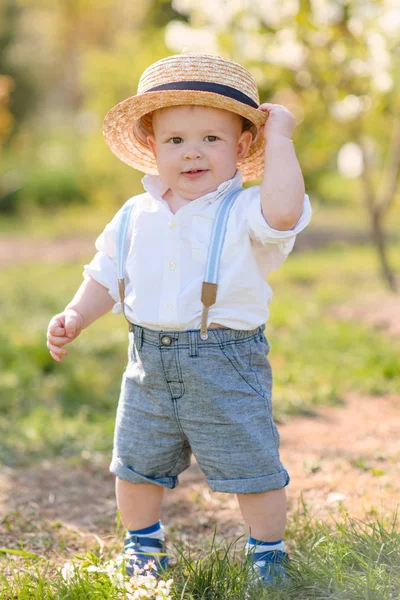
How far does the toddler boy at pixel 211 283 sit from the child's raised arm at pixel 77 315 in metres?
0.01

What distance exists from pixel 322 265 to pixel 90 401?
5563 millimetres

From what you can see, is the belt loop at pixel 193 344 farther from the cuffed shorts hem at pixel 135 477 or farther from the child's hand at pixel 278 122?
the child's hand at pixel 278 122

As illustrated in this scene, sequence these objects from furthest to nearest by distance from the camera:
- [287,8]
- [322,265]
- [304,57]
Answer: [322,265] < [304,57] < [287,8]

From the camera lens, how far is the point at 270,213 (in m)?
2.13

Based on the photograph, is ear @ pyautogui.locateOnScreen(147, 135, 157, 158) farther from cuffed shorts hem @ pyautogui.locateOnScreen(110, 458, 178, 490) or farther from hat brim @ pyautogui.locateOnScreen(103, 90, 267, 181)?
cuffed shorts hem @ pyautogui.locateOnScreen(110, 458, 178, 490)

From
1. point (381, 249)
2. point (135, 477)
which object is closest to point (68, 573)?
point (135, 477)

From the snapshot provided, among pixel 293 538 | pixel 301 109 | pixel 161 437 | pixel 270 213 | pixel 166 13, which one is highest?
pixel 166 13

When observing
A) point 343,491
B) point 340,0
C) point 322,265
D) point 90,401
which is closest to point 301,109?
point 340,0

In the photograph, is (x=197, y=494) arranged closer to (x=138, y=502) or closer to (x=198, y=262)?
(x=138, y=502)

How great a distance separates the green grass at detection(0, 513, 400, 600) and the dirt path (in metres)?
0.37

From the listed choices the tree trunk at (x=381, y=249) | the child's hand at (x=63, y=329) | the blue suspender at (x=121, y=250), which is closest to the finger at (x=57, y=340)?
the child's hand at (x=63, y=329)

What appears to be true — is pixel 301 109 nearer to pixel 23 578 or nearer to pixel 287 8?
pixel 287 8

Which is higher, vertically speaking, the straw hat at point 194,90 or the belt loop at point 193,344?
the straw hat at point 194,90

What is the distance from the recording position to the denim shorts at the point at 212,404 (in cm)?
222
